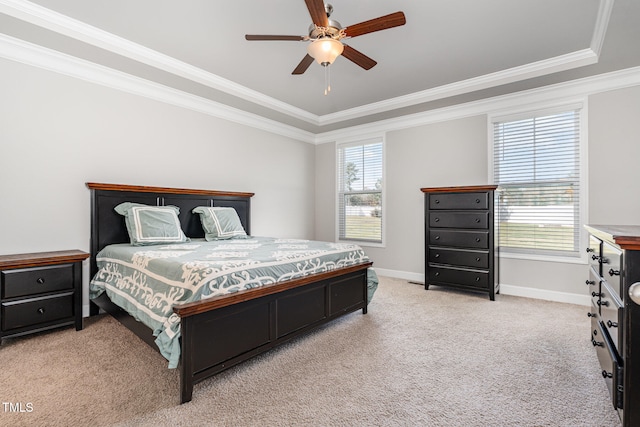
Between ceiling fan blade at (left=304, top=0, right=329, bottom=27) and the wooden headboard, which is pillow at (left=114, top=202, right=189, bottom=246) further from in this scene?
ceiling fan blade at (left=304, top=0, right=329, bottom=27)

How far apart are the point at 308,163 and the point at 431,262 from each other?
2.84 meters

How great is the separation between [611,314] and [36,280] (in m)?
3.90

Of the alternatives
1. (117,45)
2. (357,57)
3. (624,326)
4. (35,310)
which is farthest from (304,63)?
(35,310)

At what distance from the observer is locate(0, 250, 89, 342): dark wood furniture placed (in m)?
2.44

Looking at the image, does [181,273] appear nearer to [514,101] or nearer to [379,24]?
[379,24]

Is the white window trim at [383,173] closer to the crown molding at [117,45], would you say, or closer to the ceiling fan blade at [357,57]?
the crown molding at [117,45]

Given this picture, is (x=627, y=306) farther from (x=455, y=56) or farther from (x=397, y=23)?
(x=455, y=56)

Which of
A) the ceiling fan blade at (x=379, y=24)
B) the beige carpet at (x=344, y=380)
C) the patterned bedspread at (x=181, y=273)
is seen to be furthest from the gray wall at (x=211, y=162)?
the ceiling fan blade at (x=379, y=24)

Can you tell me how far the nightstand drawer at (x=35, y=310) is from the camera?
2447mm

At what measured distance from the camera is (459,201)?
3.94m

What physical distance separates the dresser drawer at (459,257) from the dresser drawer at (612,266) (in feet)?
6.48

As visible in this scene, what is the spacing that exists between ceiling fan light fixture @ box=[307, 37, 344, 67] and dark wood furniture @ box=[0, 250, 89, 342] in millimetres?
2588

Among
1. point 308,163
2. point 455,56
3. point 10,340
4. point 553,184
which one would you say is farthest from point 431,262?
point 10,340

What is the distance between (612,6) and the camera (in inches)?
88.2
